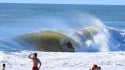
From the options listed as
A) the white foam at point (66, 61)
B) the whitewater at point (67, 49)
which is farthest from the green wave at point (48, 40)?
the white foam at point (66, 61)

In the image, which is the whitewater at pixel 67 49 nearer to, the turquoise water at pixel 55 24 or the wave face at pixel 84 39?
the wave face at pixel 84 39

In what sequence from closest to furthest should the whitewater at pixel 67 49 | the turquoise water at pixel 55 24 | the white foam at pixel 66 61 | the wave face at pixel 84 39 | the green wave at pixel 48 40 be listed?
the white foam at pixel 66 61 < the whitewater at pixel 67 49 < the green wave at pixel 48 40 < the wave face at pixel 84 39 < the turquoise water at pixel 55 24

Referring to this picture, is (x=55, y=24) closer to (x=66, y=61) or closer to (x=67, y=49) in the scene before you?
(x=67, y=49)

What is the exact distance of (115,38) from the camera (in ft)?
131

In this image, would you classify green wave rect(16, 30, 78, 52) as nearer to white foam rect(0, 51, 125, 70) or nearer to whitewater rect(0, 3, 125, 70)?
whitewater rect(0, 3, 125, 70)

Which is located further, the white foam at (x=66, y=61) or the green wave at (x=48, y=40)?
the green wave at (x=48, y=40)

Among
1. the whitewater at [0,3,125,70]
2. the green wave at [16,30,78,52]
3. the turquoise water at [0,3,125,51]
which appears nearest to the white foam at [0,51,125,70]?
the whitewater at [0,3,125,70]

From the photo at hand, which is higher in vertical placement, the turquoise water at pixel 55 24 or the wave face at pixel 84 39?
the turquoise water at pixel 55 24

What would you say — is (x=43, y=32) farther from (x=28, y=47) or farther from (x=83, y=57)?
(x=83, y=57)

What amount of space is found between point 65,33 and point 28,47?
281 inches

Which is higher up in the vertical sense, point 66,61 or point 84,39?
point 84,39

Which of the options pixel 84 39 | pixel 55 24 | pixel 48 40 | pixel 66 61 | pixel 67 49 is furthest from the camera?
pixel 55 24

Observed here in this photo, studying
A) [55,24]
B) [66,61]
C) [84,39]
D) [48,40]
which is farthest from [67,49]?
[55,24]

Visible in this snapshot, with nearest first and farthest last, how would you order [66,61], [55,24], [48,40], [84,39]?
1. [66,61]
2. [48,40]
3. [84,39]
4. [55,24]
